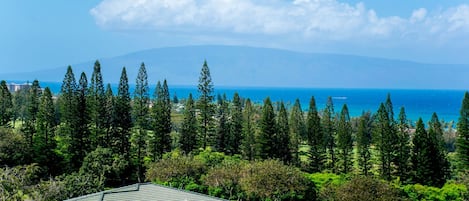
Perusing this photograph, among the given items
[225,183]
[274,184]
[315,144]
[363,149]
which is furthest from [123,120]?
[363,149]

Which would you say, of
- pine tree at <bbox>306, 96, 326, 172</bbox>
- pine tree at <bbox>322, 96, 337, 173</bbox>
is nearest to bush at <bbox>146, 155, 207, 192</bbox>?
pine tree at <bbox>306, 96, 326, 172</bbox>

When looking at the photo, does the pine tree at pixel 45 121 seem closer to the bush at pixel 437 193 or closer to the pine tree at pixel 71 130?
the pine tree at pixel 71 130

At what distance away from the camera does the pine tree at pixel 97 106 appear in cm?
3756

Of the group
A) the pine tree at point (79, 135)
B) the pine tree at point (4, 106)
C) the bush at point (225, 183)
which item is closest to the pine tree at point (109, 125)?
the pine tree at point (79, 135)

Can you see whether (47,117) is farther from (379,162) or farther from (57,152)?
(379,162)

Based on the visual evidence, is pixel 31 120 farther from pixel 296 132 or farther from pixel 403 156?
pixel 403 156

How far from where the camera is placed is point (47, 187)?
21.9 metres

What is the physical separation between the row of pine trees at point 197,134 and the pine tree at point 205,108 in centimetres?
8

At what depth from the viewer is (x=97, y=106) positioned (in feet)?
123

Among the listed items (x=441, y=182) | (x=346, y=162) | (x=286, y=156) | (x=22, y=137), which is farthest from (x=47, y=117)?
(x=441, y=182)

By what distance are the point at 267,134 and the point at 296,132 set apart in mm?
7861

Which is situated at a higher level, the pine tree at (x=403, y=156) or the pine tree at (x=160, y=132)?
the pine tree at (x=160, y=132)

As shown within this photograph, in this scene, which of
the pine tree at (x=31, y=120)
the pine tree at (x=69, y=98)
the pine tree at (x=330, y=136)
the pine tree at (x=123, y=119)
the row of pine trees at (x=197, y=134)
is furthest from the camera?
the pine tree at (x=330, y=136)

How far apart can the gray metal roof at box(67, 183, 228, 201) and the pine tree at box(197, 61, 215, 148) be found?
775 inches
